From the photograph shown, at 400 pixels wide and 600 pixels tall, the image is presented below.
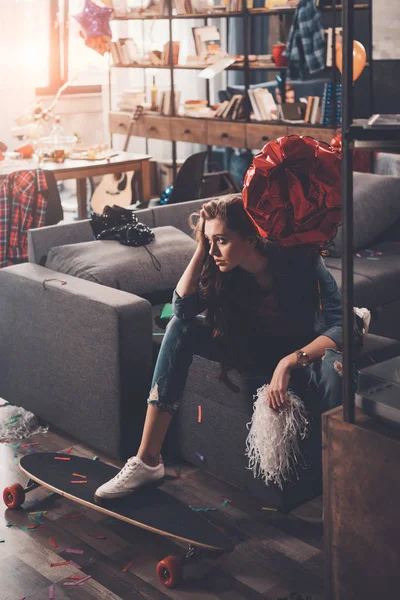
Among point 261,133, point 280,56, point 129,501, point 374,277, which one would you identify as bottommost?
point 129,501

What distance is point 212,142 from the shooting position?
22.1 feet

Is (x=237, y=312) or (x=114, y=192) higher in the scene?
(x=114, y=192)

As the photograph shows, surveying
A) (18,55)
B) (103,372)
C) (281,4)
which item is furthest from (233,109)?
(103,372)

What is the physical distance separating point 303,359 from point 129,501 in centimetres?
68

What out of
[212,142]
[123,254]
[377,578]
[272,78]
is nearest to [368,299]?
[123,254]

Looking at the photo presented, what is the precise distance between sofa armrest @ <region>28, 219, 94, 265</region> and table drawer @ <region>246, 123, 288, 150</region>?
283 cm

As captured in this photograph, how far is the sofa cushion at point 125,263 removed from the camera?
3.26m

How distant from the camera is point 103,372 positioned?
2926mm

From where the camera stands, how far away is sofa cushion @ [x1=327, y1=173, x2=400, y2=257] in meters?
4.25

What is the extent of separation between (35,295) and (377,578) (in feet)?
6.85

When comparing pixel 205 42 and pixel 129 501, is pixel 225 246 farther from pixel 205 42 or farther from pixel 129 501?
pixel 205 42

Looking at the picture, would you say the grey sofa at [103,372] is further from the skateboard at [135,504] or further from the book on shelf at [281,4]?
the book on shelf at [281,4]

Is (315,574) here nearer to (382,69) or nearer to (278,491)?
(278,491)

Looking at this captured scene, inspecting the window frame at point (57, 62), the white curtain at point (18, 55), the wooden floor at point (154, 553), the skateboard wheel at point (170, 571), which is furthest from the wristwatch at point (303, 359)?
the window frame at point (57, 62)
